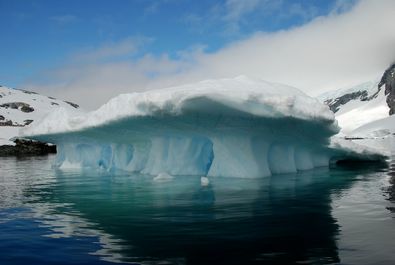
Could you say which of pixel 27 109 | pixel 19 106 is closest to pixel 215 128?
pixel 27 109

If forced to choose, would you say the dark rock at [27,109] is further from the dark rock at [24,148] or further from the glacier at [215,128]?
the glacier at [215,128]

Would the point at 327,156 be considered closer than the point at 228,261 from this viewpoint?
No

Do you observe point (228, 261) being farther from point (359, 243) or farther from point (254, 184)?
point (254, 184)

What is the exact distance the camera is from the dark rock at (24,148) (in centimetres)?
5666

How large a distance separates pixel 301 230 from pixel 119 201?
5.60 metres

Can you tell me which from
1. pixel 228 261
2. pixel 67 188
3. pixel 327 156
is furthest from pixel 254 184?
pixel 327 156

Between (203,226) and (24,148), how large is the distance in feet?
185

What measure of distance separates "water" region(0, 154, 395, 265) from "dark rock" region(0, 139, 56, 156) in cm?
4753

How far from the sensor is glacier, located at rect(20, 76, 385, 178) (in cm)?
1374

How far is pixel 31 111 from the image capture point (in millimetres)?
101312

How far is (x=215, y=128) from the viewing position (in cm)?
1591

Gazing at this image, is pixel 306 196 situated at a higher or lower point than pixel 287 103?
lower

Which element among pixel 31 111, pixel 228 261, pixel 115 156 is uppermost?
pixel 31 111

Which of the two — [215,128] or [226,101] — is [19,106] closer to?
[215,128]
